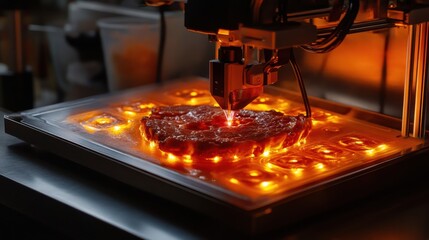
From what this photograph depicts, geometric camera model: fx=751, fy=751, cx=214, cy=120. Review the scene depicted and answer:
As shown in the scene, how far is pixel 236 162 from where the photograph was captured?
3.54 feet

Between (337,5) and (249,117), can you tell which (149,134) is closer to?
(249,117)

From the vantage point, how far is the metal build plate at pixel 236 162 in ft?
3.16

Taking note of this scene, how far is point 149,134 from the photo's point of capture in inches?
45.7

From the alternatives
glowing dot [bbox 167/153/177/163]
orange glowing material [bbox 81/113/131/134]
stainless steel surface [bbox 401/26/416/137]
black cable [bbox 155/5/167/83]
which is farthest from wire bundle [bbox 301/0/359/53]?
black cable [bbox 155/5/167/83]

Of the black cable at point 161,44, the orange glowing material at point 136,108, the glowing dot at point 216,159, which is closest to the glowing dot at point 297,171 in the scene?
the glowing dot at point 216,159

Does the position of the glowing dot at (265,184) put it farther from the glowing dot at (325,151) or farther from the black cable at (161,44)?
the black cable at (161,44)

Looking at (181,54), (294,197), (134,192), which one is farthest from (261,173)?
(181,54)

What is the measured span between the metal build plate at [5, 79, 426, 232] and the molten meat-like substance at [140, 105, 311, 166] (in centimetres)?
2

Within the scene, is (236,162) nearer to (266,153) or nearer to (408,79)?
(266,153)

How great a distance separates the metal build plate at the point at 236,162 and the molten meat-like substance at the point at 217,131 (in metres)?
0.02

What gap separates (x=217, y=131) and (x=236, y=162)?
85mm

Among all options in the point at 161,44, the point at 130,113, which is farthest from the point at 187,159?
the point at 161,44

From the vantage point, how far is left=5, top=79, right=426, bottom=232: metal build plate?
96cm

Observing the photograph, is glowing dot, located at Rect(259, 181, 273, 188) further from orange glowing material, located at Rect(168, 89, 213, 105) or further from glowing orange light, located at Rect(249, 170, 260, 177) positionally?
orange glowing material, located at Rect(168, 89, 213, 105)
